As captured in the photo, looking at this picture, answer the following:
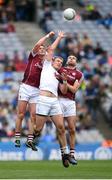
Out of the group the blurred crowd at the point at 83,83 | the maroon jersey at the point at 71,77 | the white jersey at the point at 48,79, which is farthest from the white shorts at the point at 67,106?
the blurred crowd at the point at 83,83

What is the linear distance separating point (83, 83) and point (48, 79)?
13.0 metres

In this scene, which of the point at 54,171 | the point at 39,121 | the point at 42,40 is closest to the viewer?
the point at 39,121

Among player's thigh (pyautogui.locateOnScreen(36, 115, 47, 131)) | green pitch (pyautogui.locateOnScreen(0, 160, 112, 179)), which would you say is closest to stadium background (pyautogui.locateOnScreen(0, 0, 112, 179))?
green pitch (pyautogui.locateOnScreen(0, 160, 112, 179))

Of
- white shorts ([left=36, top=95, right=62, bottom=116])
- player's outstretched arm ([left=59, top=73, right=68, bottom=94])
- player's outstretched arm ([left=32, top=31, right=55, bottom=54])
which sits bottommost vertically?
white shorts ([left=36, top=95, right=62, bottom=116])

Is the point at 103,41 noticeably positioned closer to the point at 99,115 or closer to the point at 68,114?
the point at 99,115

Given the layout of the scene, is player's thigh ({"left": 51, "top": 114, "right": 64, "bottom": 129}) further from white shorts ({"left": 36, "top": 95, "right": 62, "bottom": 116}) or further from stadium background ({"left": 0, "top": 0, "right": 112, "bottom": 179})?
stadium background ({"left": 0, "top": 0, "right": 112, "bottom": 179})

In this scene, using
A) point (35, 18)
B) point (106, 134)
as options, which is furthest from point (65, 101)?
point (35, 18)

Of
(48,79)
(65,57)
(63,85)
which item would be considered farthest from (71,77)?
(65,57)

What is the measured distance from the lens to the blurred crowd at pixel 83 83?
3012 centimetres

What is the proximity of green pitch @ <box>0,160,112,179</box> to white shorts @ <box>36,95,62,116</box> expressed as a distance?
1.36 metres

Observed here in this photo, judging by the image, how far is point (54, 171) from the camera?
2030 centimetres

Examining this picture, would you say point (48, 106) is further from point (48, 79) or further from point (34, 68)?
point (34, 68)

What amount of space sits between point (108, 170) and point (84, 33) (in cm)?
1659

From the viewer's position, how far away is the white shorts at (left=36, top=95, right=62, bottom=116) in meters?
19.9
